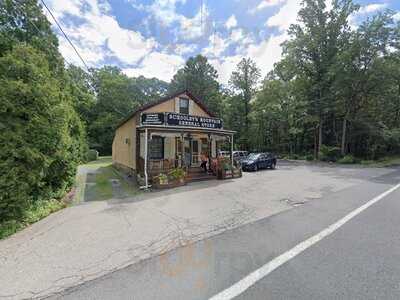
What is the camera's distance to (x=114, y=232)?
18.6ft

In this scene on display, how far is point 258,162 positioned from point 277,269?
1698 centimetres

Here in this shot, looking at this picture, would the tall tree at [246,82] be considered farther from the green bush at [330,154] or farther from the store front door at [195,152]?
the store front door at [195,152]

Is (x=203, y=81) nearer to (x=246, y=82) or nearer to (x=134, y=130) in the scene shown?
(x=246, y=82)

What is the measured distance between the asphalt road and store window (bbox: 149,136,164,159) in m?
11.1

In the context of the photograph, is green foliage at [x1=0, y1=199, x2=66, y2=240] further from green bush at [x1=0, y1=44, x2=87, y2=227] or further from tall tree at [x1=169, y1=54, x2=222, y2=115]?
tall tree at [x1=169, y1=54, x2=222, y2=115]

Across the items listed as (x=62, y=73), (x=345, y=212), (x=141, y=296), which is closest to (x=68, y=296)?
(x=141, y=296)

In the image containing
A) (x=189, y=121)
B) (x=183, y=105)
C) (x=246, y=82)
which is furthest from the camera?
(x=246, y=82)

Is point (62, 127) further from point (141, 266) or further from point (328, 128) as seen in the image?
point (328, 128)

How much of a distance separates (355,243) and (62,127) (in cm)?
866

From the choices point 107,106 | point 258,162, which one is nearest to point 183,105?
point 258,162

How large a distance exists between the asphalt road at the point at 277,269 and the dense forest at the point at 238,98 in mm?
4286

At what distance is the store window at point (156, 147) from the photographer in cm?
1597

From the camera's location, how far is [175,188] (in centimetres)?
1152

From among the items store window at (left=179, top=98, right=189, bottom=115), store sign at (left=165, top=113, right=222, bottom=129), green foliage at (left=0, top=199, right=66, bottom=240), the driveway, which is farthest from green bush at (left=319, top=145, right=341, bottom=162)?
green foliage at (left=0, top=199, right=66, bottom=240)
